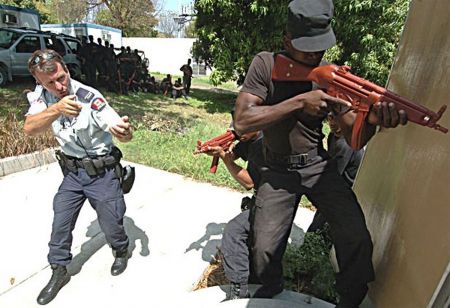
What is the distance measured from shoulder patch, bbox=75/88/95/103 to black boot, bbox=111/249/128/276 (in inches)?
47.8

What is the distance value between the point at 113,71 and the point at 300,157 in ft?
34.8

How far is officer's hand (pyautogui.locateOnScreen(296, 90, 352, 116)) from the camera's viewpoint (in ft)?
5.47

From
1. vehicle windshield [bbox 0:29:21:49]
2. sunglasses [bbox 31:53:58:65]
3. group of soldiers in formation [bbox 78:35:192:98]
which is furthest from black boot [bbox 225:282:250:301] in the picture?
vehicle windshield [bbox 0:29:21:49]

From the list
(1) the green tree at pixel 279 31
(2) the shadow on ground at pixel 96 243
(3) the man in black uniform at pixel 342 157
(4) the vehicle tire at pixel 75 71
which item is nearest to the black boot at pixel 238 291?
(3) the man in black uniform at pixel 342 157

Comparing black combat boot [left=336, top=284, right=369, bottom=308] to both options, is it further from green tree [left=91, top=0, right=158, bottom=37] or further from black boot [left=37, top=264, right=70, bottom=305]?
green tree [left=91, top=0, right=158, bottom=37]

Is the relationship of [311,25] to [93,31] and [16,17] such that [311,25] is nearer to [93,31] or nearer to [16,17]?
[16,17]

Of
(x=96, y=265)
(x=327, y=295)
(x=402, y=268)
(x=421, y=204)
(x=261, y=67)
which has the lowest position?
(x=96, y=265)

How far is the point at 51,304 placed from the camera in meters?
2.52

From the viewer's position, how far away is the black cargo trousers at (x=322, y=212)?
6.18 ft

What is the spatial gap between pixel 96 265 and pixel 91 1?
Answer: 38401mm

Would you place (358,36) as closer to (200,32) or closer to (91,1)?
(200,32)

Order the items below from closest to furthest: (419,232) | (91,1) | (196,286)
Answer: (419,232) → (196,286) → (91,1)

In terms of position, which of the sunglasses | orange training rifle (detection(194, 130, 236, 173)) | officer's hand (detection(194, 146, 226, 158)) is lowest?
officer's hand (detection(194, 146, 226, 158))

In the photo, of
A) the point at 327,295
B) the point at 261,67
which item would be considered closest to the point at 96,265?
the point at 327,295
